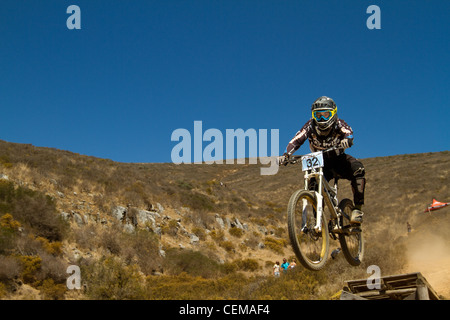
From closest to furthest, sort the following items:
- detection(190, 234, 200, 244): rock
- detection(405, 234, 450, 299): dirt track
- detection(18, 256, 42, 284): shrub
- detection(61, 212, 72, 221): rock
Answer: detection(405, 234, 450, 299): dirt track < detection(18, 256, 42, 284): shrub < detection(61, 212, 72, 221): rock < detection(190, 234, 200, 244): rock

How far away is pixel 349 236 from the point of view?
7824 millimetres

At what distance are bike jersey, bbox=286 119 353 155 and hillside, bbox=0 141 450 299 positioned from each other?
9411 millimetres

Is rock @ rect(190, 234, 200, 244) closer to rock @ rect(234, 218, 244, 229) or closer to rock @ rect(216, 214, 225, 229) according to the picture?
rock @ rect(216, 214, 225, 229)

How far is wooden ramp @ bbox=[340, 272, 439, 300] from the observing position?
8.04m

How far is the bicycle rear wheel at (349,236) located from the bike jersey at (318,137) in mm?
1409

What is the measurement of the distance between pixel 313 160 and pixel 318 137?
26.8 inches

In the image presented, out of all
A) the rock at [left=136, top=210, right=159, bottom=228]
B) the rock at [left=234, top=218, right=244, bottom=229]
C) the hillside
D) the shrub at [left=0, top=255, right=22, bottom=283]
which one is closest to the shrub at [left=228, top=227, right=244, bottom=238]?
the hillside

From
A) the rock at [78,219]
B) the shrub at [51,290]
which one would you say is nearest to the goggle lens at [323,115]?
the shrub at [51,290]

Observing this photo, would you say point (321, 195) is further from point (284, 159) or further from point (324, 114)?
point (324, 114)

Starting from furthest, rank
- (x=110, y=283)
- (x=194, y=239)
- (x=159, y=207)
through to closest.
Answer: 1. (x=159, y=207)
2. (x=194, y=239)
3. (x=110, y=283)

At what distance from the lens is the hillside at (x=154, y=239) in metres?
15.4

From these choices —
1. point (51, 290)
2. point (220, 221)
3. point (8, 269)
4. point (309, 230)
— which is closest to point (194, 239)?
point (220, 221)
